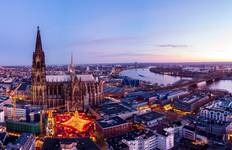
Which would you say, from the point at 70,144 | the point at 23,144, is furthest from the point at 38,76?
the point at 70,144

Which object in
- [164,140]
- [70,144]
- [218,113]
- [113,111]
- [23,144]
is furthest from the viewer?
[113,111]

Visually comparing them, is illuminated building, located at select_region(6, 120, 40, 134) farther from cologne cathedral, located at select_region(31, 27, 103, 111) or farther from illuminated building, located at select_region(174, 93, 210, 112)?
illuminated building, located at select_region(174, 93, 210, 112)

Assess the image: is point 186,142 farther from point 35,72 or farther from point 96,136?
point 35,72

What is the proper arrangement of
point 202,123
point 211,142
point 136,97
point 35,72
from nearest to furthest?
point 211,142, point 202,123, point 35,72, point 136,97

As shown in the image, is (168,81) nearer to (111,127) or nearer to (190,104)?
(190,104)

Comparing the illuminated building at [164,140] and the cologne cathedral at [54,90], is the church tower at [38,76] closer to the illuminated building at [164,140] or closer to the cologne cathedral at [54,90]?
the cologne cathedral at [54,90]

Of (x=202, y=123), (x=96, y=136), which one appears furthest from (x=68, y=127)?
(x=202, y=123)

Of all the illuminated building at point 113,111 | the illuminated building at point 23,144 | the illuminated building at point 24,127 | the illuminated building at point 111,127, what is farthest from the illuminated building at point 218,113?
the illuminated building at point 23,144

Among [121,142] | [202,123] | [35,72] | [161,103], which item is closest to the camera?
[121,142]
